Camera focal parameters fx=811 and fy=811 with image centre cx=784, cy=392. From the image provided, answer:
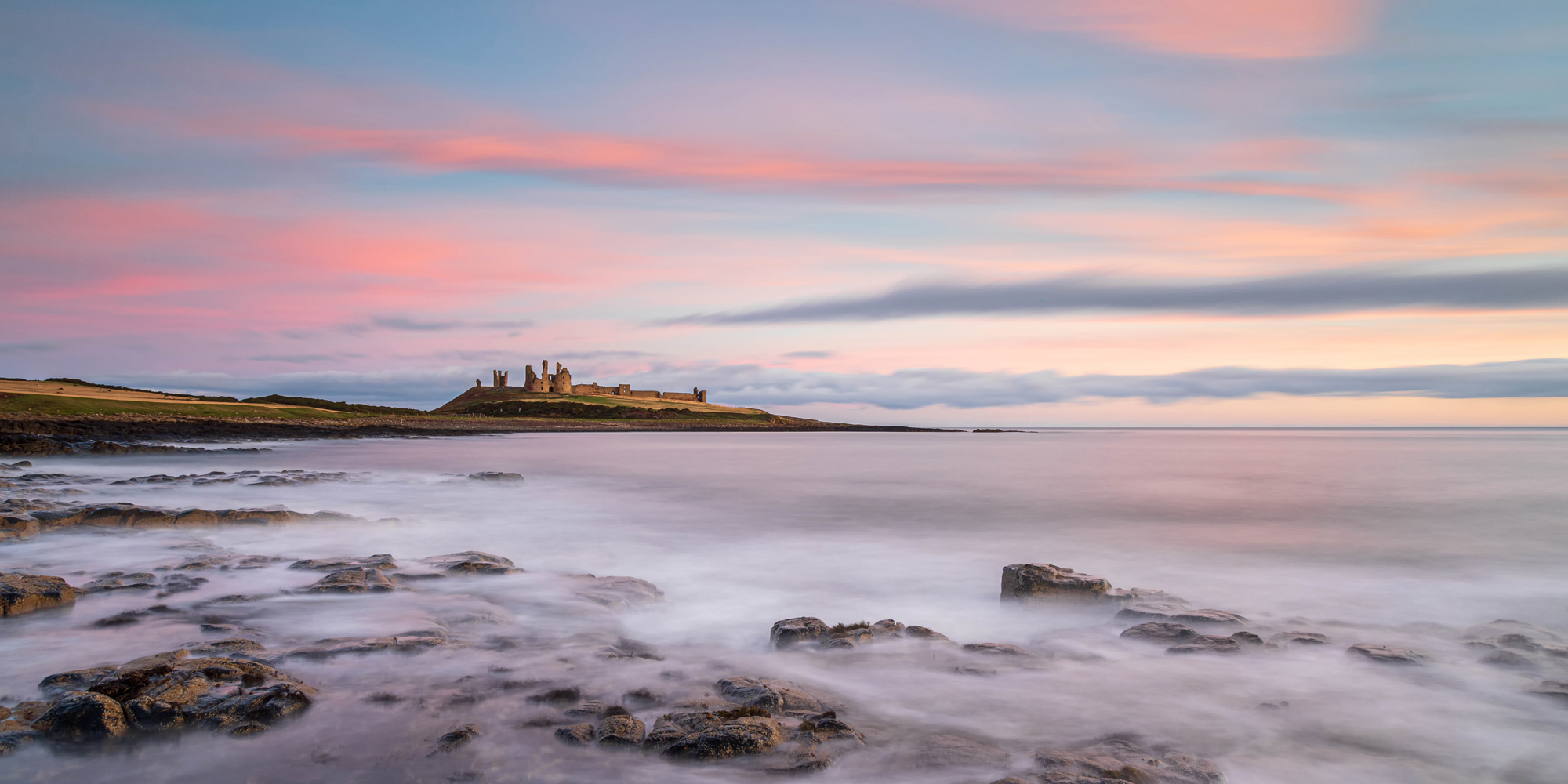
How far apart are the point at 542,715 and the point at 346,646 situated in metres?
2.27

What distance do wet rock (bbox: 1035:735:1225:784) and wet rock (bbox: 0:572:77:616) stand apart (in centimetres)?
856

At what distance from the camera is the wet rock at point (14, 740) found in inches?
171

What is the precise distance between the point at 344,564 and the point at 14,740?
223 inches

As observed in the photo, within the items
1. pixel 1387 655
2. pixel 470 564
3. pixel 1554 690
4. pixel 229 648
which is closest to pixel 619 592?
pixel 470 564

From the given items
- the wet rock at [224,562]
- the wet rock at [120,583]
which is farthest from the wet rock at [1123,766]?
the wet rock at [224,562]

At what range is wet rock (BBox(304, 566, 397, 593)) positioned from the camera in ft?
28.2

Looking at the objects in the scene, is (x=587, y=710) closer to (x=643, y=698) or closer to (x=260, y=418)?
(x=643, y=698)

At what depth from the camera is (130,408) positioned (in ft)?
195

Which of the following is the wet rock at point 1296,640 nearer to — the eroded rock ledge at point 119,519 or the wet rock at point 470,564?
the wet rock at point 470,564

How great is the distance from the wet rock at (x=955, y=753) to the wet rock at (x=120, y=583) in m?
7.98

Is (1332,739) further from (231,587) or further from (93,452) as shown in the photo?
(93,452)

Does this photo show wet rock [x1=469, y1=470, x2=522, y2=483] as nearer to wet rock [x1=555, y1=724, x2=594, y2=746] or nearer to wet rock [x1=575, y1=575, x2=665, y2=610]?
wet rock [x1=575, y1=575, x2=665, y2=610]

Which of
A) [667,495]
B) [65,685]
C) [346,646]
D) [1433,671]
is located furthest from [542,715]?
[667,495]

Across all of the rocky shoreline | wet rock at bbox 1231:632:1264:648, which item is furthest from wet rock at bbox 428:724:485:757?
the rocky shoreline
